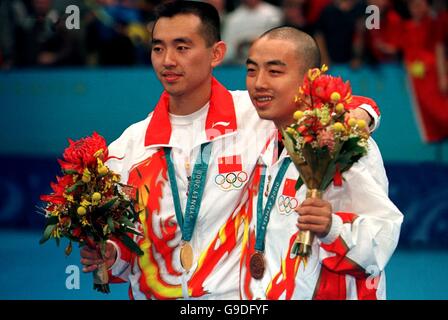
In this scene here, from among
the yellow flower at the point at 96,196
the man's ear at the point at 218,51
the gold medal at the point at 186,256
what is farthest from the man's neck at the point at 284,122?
the yellow flower at the point at 96,196

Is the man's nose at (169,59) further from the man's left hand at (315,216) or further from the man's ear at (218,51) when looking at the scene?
the man's left hand at (315,216)

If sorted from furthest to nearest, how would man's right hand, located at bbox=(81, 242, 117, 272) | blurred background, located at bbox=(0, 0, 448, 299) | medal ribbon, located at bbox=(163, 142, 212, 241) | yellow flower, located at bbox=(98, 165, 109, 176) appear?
1. blurred background, located at bbox=(0, 0, 448, 299)
2. medal ribbon, located at bbox=(163, 142, 212, 241)
3. man's right hand, located at bbox=(81, 242, 117, 272)
4. yellow flower, located at bbox=(98, 165, 109, 176)

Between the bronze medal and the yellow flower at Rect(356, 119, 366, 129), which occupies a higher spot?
the yellow flower at Rect(356, 119, 366, 129)

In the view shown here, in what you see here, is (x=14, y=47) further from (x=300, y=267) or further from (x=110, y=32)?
(x=300, y=267)

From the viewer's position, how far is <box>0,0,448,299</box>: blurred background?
1109 centimetres

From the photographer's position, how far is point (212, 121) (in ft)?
19.5

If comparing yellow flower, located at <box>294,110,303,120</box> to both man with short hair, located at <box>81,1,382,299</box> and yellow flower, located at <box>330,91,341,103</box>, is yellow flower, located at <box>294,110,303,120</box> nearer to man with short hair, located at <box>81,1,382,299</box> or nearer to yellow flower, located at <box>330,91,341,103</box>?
yellow flower, located at <box>330,91,341,103</box>

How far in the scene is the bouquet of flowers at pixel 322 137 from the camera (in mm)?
5000

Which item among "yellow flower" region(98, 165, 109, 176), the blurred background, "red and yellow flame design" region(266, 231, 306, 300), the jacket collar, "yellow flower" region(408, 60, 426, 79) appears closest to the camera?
"red and yellow flame design" region(266, 231, 306, 300)

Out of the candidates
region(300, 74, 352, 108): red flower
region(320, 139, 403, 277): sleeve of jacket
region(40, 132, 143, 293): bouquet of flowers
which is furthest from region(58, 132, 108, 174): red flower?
region(320, 139, 403, 277): sleeve of jacket

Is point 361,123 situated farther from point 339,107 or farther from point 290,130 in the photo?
point 290,130

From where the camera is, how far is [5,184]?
40.4 feet

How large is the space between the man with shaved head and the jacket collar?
0.34 metres

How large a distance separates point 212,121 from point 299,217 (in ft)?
3.68
